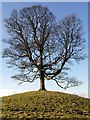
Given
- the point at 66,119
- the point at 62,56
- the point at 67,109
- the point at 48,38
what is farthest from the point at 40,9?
the point at 66,119

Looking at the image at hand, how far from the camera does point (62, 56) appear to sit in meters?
32.3

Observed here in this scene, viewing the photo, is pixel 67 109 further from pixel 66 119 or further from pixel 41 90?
pixel 41 90

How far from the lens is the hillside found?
22375mm

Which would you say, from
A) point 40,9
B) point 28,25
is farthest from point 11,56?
point 40,9

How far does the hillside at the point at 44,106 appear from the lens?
22375 millimetres

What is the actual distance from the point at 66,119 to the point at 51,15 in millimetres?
13124

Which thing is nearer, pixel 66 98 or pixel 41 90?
pixel 66 98

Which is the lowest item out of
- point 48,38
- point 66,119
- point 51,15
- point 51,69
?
point 66,119

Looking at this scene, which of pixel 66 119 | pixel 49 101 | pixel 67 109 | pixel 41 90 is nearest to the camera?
pixel 66 119

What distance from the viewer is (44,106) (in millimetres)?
25750

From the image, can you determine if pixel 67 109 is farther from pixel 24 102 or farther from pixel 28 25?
pixel 28 25

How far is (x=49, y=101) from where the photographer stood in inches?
1071

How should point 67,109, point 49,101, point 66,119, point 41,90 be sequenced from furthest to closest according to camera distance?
point 41,90
point 49,101
point 67,109
point 66,119

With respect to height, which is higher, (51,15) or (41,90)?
(51,15)
